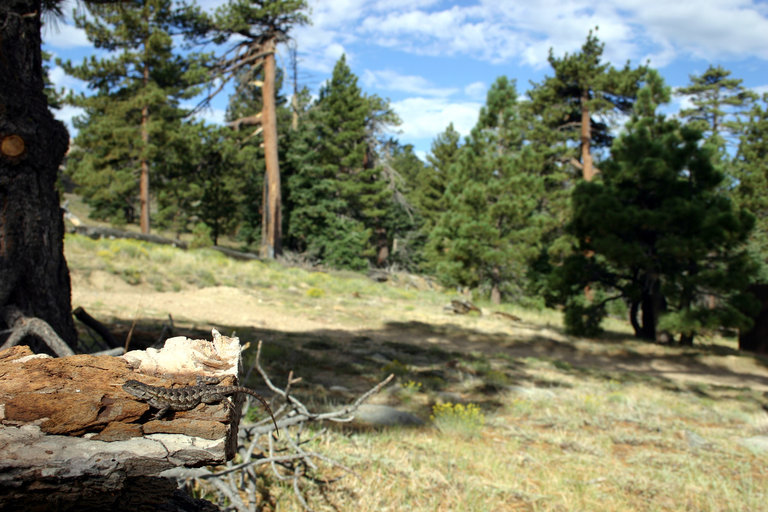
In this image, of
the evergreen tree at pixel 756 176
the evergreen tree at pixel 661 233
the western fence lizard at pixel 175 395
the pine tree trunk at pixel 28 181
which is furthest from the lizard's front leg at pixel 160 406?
the evergreen tree at pixel 756 176

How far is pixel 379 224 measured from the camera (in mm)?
32031

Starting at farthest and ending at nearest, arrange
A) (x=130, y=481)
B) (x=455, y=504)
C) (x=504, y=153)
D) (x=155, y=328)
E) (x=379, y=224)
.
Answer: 1. (x=379, y=224)
2. (x=504, y=153)
3. (x=155, y=328)
4. (x=455, y=504)
5. (x=130, y=481)

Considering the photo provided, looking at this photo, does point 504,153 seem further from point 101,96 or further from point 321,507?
point 321,507

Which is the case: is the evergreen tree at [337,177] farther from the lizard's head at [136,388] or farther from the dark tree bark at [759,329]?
the lizard's head at [136,388]

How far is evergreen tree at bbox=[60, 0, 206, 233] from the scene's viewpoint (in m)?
21.7

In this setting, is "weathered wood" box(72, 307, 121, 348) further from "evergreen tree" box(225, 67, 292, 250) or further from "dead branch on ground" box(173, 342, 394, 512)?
"evergreen tree" box(225, 67, 292, 250)

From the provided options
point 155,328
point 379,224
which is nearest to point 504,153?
point 379,224

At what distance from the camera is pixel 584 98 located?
23.9m

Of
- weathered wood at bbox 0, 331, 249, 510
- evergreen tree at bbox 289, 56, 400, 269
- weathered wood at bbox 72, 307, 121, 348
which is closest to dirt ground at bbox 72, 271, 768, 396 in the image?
weathered wood at bbox 72, 307, 121, 348

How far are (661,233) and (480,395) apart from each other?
8.24 meters

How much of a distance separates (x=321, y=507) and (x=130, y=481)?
1783 millimetres

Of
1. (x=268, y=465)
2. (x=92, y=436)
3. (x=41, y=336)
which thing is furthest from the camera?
(x=268, y=465)

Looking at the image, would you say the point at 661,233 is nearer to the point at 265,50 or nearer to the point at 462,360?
the point at 462,360

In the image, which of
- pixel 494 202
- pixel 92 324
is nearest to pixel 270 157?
pixel 494 202
